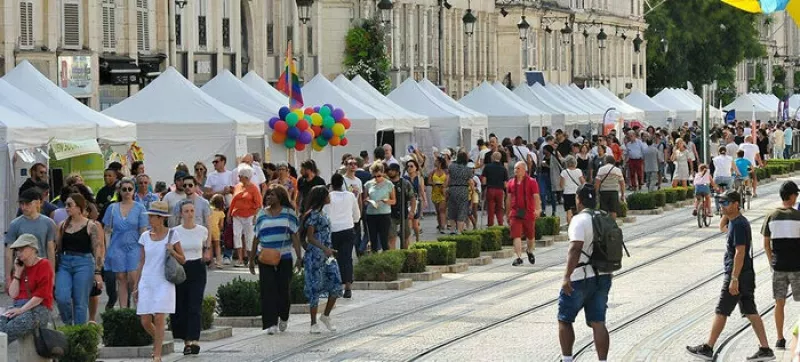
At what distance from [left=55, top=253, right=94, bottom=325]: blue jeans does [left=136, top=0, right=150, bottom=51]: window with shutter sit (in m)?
22.3

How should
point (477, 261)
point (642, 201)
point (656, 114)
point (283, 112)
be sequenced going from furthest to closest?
point (656, 114), point (642, 201), point (283, 112), point (477, 261)

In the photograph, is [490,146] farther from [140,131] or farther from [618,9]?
[618,9]

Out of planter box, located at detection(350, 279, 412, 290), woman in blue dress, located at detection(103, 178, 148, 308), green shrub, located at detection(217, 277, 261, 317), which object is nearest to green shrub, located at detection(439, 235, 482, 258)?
planter box, located at detection(350, 279, 412, 290)

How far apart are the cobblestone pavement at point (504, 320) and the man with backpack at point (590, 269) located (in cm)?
161

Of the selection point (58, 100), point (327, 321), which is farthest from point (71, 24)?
point (327, 321)

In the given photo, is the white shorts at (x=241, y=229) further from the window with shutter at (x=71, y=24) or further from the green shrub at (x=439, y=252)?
the window with shutter at (x=71, y=24)

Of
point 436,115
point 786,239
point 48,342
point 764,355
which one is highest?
point 436,115

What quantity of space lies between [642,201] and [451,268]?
1553cm

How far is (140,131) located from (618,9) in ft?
223

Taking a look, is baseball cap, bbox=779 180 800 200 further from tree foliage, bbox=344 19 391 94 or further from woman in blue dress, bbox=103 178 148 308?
tree foliage, bbox=344 19 391 94

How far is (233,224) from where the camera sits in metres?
28.2

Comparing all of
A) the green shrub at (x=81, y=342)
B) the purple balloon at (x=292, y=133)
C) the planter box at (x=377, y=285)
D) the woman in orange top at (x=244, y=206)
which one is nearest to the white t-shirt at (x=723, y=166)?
the purple balloon at (x=292, y=133)

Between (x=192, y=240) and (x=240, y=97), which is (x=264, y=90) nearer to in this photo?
(x=240, y=97)

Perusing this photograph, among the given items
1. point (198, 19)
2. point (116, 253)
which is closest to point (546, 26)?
point (198, 19)
